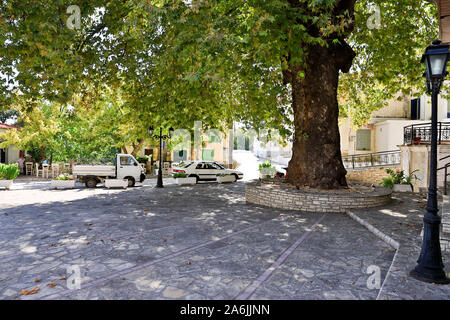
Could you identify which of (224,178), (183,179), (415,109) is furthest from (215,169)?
(415,109)

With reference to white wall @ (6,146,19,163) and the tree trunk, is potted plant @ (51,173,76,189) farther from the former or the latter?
white wall @ (6,146,19,163)

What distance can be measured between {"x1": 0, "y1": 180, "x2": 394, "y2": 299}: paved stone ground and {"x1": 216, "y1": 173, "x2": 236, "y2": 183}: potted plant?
35.9 ft

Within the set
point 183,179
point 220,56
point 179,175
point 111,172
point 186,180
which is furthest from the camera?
point 179,175

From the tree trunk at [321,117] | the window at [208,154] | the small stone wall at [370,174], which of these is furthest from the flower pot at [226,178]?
the window at [208,154]

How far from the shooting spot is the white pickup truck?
17688 mm

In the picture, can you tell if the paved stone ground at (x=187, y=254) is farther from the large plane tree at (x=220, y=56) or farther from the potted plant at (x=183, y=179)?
the potted plant at (x=183, y=179)

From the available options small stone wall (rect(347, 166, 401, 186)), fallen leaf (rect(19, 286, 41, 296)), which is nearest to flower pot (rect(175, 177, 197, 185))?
small stone wall (rect(347, 166, 401, 186))

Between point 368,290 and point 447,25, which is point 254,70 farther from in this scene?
point 368,290

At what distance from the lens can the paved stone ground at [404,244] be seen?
4.20 m

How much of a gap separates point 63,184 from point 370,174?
18900 millimetres

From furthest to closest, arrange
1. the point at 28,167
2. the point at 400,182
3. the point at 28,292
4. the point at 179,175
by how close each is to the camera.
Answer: the point at 28,167 < the point at 179,175 < the point at 400,182 < the point at 28,292

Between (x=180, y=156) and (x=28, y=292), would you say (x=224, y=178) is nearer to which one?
(x=28, y=292)

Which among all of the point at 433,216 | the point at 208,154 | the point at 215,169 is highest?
the point at 208,154

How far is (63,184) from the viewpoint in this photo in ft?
56.3
